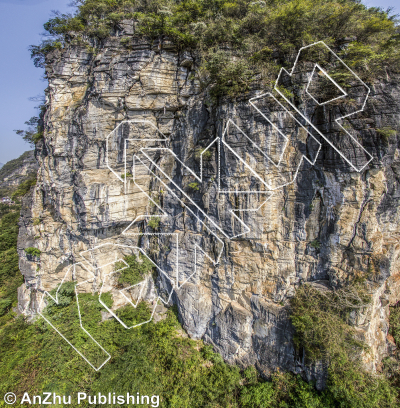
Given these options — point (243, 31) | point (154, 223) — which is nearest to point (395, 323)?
point (154, 223)

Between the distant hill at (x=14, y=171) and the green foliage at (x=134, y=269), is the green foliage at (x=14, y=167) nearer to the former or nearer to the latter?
the distant hill at (x=14, y=171)

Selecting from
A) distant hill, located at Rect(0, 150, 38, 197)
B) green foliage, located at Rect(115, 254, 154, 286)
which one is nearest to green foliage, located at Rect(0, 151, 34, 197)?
distant hill, located at Rect(0, 150, 38, 197)

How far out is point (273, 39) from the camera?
983cm

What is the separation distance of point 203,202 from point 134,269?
7.90 metres

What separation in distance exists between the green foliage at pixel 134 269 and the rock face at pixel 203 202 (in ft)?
2.43

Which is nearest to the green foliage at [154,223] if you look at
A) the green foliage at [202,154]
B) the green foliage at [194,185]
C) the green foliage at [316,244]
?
the green foliage at [194,185]

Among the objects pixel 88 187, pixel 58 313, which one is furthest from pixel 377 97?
pixel 58 313

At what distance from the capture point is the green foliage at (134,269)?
45.3 feet

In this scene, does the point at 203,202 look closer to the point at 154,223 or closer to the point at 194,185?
the point at 194,185

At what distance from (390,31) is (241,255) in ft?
43.8

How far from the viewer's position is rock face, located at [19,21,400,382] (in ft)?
28.4

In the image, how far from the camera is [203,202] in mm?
10719

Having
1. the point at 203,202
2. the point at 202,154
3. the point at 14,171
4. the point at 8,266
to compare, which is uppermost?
the point at 14,171

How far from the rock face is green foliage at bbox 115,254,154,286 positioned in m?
0.74
